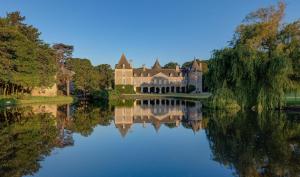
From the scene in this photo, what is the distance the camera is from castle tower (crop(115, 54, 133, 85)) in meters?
70.0

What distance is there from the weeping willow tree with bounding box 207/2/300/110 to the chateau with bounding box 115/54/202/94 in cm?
4653

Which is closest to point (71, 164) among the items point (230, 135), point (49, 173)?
point (49, 173)

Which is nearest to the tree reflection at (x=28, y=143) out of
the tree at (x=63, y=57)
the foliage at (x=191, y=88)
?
the tree at (x=63, y=57)

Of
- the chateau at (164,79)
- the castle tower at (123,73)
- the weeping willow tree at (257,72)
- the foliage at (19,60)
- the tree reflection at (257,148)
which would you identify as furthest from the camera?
the chateau at (164,79)

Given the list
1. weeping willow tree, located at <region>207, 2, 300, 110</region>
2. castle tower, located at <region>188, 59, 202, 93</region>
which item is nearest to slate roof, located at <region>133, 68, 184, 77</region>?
castle tower, located at <region>188, 59, 202, 93</region>

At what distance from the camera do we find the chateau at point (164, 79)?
71.8 m

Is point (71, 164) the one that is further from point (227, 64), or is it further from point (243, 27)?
point (243, 27)

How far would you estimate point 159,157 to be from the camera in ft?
28.6

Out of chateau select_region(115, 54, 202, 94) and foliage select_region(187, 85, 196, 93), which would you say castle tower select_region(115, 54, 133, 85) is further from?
foliage select_region(187, 85, 196, 93)

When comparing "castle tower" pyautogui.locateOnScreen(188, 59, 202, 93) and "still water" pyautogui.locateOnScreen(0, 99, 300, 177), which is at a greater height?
"castle tower" pyautogui.locateOnScreen(188, 59, 202, 93)

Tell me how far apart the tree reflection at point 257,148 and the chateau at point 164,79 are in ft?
190

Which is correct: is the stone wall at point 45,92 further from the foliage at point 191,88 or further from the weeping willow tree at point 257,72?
the foliage at point 191,88

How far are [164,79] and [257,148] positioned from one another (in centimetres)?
6469

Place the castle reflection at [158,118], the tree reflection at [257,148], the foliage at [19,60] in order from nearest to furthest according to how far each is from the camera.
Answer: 1. the tree reflection at [257,148]
2. the castle reflection at [158,118]
3. the foliage at [19,60]
